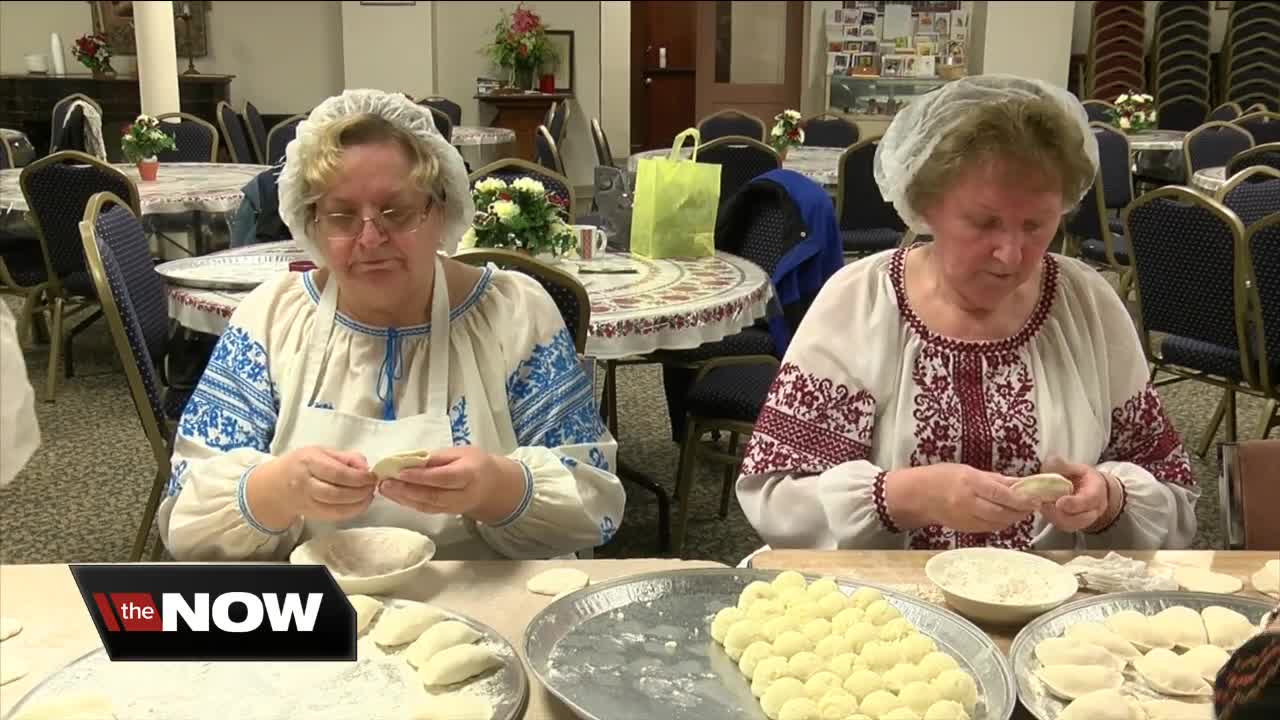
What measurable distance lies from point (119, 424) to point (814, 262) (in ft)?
9.46

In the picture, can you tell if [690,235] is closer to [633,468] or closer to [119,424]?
[633,468]

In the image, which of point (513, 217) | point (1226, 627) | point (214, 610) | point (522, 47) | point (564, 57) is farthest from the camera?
point (564, 57)

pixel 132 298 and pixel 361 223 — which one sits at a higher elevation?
pixel 361 223

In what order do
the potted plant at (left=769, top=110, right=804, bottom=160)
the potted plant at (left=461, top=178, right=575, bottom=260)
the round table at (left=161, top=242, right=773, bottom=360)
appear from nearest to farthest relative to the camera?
the round table at (left=161, top=242, right=773, bottom=360)
the potted plant at (left=461, top=178, right=575, bottom=260)
the potted plant at (left=769, top=110, right=804, bottom=160)

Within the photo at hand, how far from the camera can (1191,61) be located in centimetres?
1115

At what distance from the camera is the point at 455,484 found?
4.58 feet

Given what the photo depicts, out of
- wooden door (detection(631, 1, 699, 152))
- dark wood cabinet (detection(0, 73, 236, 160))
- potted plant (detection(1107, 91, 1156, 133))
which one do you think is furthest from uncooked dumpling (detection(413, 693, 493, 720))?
wooden door (detection(631, 1, 699, 152))

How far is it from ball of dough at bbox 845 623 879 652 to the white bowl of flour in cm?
16

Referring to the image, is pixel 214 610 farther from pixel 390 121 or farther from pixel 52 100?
pixel 52 100

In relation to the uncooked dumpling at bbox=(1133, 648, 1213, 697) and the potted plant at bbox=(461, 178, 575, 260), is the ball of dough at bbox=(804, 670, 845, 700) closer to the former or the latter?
the uncooked dumpling at bbox=(1133, 648, 1213, 697)

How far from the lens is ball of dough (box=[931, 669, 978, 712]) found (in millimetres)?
1002

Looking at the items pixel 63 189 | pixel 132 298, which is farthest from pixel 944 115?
pixel 63 189

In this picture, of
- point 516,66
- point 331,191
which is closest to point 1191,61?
point 516,66

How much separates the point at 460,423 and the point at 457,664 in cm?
64
